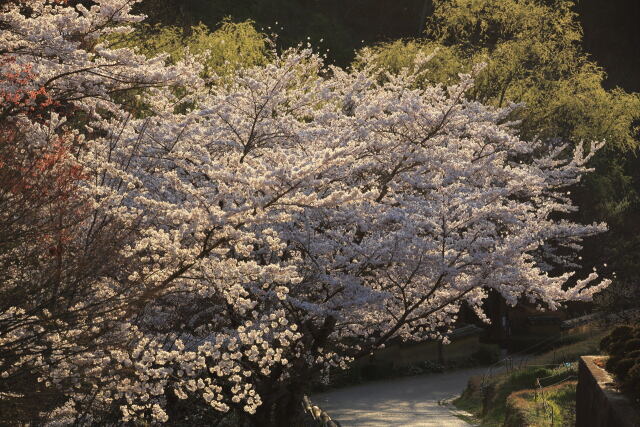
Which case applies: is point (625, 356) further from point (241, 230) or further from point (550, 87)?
point (550, 87)

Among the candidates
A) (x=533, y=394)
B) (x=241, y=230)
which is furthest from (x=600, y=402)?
(x=533, y=394)

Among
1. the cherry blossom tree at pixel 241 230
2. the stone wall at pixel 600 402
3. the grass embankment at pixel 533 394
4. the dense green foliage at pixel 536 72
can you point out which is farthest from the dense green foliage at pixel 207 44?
the stone wall at pixel 600 402

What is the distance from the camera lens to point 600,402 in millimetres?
10977

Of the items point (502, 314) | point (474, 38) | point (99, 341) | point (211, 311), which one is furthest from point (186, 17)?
point (99, 341)

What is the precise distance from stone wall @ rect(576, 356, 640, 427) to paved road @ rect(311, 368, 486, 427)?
262 inches

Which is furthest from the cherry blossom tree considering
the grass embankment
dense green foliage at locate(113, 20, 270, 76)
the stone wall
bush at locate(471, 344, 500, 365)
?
bush at locate(471, 344, 500, 365)

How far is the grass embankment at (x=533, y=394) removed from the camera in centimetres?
1683

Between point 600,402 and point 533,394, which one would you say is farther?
point 533,394

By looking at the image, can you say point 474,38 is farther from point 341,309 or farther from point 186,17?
point 341,309

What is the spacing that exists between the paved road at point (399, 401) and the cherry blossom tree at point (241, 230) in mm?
5318

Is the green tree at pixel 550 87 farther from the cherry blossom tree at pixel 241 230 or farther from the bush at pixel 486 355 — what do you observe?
the cherry blossom tree at pixel 241 230

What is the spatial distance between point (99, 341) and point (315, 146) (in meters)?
5.55

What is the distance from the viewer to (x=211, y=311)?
1336cm

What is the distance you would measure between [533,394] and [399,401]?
633 cm
